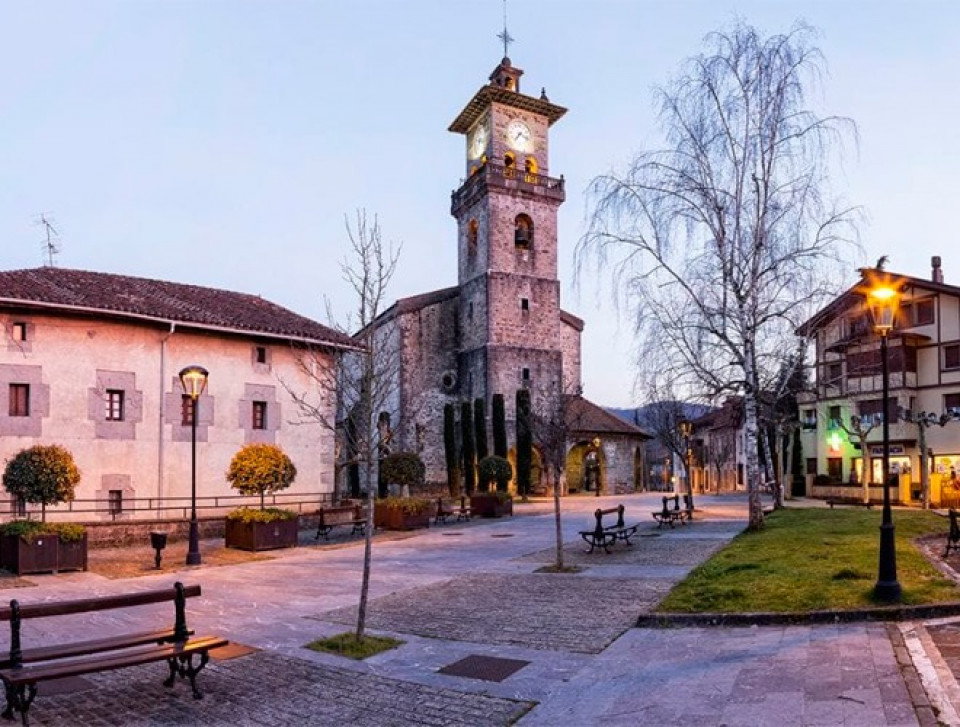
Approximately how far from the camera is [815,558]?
13.8m

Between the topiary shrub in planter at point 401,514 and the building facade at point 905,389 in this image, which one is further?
the building facade at point 905,389

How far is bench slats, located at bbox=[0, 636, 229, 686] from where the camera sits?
639 centimetres

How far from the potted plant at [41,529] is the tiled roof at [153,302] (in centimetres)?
627

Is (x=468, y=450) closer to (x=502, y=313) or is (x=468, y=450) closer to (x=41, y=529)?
(x=502, y=313)

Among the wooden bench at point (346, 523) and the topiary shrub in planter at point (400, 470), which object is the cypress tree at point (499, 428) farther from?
the wooden bench at point (346, 523)

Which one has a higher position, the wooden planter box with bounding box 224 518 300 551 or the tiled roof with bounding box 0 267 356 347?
the tiled roof with bounding box 0 267 356 347

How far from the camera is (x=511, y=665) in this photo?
8609mm

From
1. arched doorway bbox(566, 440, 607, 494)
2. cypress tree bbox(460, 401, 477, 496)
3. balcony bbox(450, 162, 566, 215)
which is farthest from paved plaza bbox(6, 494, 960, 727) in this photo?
balcony bbox(450, 162, 566, 215)

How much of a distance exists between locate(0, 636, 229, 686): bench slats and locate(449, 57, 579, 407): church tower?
129 ft

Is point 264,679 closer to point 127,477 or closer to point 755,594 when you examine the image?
point 755,594

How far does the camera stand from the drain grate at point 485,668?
8.23 metres

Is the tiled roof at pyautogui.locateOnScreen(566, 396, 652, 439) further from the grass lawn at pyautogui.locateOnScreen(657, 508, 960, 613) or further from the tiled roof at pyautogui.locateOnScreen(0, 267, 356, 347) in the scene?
the grass lawn at pyautogui.locateOnScreen(657, 508, 960, 613)

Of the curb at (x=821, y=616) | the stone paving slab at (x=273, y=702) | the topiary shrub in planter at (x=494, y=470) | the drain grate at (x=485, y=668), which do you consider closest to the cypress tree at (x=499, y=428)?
the topiary shrub in planter at (x=494, y=470)

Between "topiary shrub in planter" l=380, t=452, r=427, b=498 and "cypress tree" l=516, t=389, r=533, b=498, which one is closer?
"topiary shrub in planter" l=380, t=452, r=427, b=498
